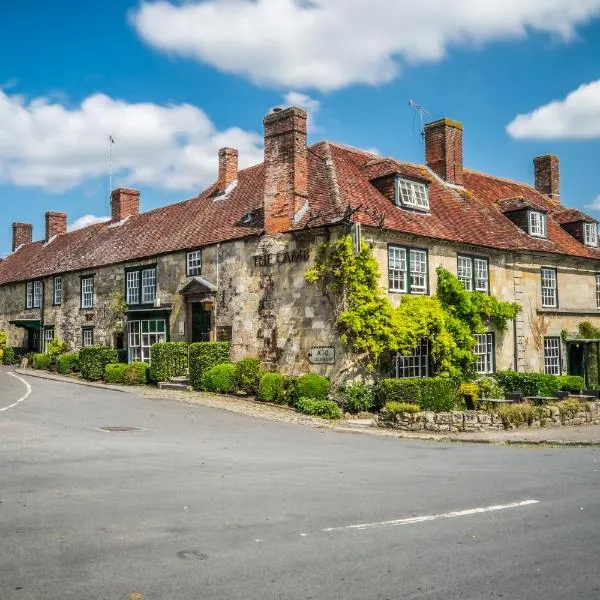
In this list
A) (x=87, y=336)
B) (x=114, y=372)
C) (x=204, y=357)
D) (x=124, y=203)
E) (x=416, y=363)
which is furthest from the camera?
(x=124, y=203)

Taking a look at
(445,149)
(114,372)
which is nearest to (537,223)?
→ (445,149)

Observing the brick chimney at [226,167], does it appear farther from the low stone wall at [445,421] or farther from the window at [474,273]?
the low stone wall at [445,421]

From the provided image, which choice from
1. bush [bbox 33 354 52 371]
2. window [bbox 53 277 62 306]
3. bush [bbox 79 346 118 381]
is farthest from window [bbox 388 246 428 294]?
window [bbox 53 277 62 306]

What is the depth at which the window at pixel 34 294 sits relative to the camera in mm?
38812

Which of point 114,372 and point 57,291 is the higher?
point 57,291

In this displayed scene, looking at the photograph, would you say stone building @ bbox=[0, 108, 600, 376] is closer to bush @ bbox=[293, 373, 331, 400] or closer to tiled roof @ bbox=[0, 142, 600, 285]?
tiled roof @ bbox=[0, 142, 600, 285]

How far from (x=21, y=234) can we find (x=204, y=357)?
30.8 m

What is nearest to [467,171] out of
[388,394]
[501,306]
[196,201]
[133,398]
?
[501,306]

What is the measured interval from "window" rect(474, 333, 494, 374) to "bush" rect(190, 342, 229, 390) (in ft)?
32.0

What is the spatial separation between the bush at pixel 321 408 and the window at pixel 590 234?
17.8 m

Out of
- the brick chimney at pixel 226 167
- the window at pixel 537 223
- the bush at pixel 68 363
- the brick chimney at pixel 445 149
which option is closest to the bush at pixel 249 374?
the brick chimney at pixel 226 167

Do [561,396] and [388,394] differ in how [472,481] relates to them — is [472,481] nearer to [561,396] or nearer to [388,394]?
[388,394]

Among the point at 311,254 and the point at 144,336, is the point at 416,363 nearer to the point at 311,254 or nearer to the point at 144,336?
the point at 311,254

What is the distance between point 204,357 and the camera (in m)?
25.0
